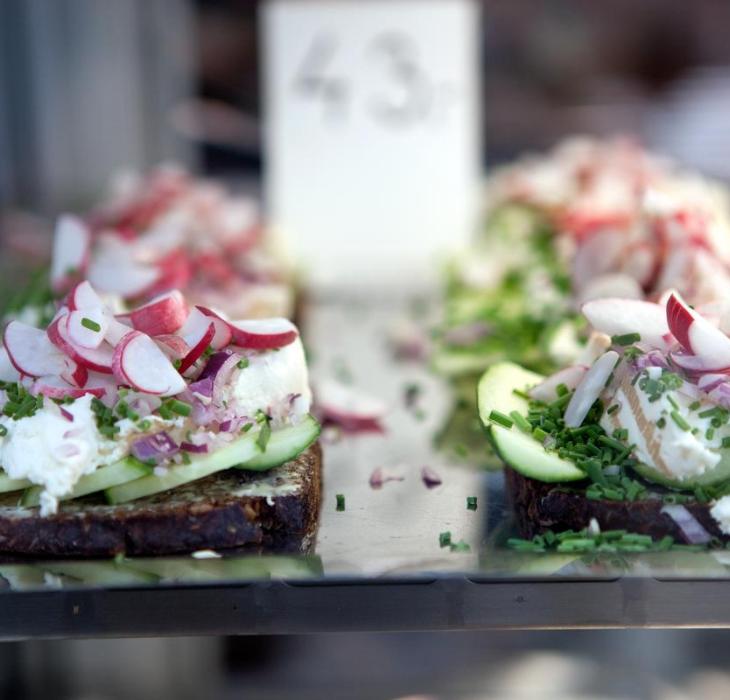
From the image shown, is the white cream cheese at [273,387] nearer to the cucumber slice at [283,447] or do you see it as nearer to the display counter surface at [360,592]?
the cucumber slice at [283,447]

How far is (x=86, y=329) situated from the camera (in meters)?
1.55

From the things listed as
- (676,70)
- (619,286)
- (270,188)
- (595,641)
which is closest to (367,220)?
(270,188)

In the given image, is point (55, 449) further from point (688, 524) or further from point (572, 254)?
point (572, 254)

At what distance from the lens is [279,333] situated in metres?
1.64

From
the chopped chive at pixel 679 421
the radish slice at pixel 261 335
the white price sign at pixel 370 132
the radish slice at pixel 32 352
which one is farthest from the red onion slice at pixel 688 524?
the white price sign at pixel 370 132

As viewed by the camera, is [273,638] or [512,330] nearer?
[273,638]

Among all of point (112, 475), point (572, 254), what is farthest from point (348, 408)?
point (112, 475)

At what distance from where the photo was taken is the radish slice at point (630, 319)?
63.9 inches

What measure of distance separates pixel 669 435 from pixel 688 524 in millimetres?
114

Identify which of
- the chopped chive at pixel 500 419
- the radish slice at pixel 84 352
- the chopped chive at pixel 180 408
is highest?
the radish slice at pixel 84 352

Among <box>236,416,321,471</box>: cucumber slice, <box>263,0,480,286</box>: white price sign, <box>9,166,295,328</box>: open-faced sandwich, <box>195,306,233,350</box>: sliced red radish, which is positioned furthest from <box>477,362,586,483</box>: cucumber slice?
<box>263,0,480,286</box>: white price sign

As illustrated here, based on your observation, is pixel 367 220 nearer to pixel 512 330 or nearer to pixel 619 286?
pixel 512 330

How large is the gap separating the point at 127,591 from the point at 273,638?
0.89 m

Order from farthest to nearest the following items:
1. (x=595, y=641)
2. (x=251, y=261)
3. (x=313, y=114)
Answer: (x=313, y=114), (x=251, y=261), (x=595, y=641)
